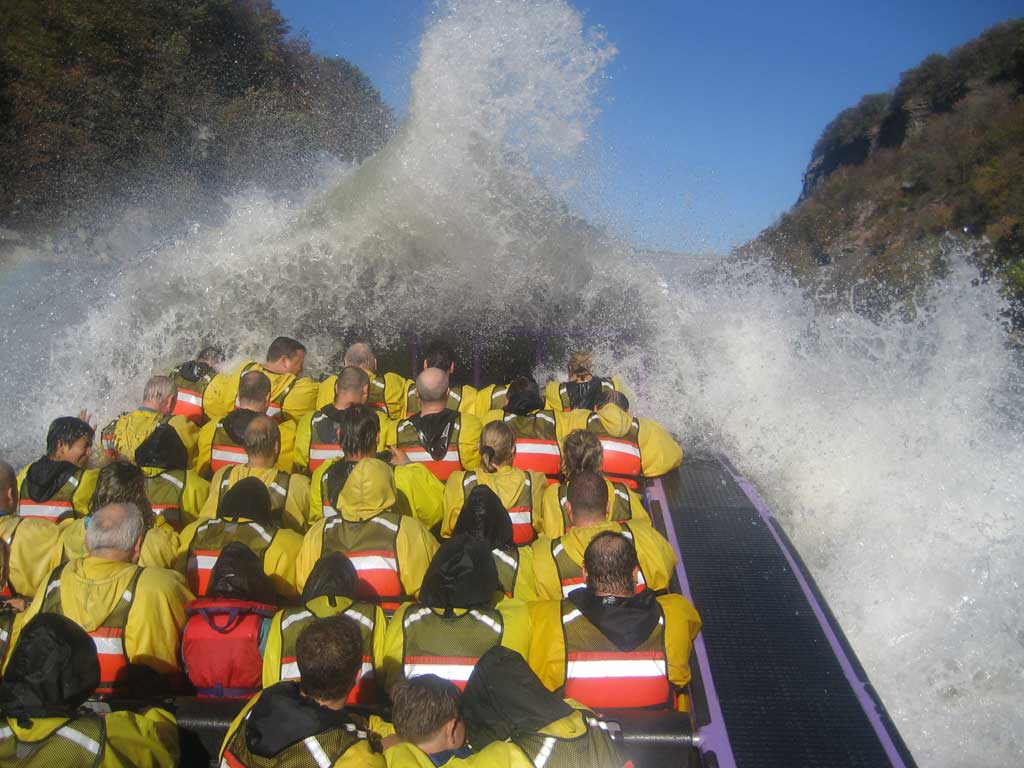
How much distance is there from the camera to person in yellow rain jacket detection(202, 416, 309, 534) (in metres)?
3.32

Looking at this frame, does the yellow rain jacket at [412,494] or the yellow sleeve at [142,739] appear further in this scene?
the yellow rain jacket at [412,494]

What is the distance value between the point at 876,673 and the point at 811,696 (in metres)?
1.31

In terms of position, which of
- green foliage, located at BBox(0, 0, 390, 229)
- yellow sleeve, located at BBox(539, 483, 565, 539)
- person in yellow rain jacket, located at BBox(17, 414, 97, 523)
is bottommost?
yellow sleeve, located at BBox(539, 483, 565, 539)

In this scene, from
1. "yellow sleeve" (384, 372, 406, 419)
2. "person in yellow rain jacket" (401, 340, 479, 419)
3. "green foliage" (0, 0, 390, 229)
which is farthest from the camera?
"green foliage" (0, 0, 390, 229)

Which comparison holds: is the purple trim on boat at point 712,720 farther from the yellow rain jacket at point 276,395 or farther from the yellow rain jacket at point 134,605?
the yellow rain jacket at point 276,395

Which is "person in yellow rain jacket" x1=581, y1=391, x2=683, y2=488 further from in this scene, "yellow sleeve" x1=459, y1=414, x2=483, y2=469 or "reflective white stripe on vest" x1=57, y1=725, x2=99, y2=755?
"reflective white stripe on vest" x1=57, y1=725, x2=99, y2=755

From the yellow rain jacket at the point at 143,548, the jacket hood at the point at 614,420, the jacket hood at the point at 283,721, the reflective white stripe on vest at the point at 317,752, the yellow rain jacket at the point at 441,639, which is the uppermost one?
the jacket hood at the point at 614,420

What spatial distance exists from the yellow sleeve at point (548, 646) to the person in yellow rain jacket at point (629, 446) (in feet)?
5.60

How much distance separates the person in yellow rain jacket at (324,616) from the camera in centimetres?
218

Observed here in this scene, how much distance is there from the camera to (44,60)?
16.3 m

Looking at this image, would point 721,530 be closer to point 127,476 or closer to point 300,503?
point 300,503

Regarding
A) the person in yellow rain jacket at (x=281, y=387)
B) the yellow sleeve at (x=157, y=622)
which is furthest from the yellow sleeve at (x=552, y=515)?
the person in yellow rain jacket at (x=281, y=387)

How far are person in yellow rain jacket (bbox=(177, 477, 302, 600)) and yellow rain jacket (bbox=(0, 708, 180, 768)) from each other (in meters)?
0.88

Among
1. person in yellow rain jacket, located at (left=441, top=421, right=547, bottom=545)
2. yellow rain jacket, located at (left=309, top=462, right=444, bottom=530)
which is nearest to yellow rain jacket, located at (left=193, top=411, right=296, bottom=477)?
yellow rain jacket, located at (left=309, top=462, right=444, bottom=530)
